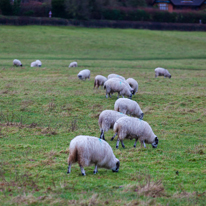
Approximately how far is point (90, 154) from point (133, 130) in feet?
9.83

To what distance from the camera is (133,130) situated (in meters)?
10.7

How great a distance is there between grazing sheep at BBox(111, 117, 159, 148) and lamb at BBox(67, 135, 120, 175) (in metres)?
2.17

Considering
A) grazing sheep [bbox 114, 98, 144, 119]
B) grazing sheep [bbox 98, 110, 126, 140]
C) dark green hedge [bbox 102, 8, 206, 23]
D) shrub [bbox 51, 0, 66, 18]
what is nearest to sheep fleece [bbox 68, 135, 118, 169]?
grazing sheep [bbox 98, 110, 126, 140]

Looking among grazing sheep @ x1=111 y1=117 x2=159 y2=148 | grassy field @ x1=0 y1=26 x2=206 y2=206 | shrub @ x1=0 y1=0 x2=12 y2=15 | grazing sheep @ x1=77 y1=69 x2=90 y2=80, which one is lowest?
grassy field @ x1=0 y1=26 x2=206 y2=206

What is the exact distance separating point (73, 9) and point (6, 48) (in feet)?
85.5

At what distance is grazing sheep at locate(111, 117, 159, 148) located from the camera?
10579 millimetres

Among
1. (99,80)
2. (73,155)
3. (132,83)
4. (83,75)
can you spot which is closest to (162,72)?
(83,75)

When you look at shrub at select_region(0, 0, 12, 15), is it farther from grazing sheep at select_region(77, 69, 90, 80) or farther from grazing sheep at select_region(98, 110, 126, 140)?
grazing sheep at select_region(98, 110, 126, 140)

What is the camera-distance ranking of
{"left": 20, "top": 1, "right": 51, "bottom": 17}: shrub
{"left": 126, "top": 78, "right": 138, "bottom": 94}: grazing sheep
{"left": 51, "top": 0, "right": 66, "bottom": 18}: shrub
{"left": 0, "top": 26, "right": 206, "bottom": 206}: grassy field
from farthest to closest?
{"left": 20, "top": 1, "right": 51, "bottom": 17}: shrub, {"left": 51, "top": 0, "right": 66, "bottom": 18}: shrub, {"left": 126, "top": 78, "right": 138, "bottom": 94}: grazing sheep, {"left": 0, "top": 26, "right": 206, "bottom": 206}: grassy field

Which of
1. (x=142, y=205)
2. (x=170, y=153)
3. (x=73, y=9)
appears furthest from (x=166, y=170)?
(x=73, y=9)

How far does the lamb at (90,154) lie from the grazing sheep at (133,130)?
85.5 inches

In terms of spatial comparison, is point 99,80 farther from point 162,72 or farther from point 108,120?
point 162,72

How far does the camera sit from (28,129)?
1263 centimetres

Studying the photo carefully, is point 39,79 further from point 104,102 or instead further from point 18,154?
point 18,154
